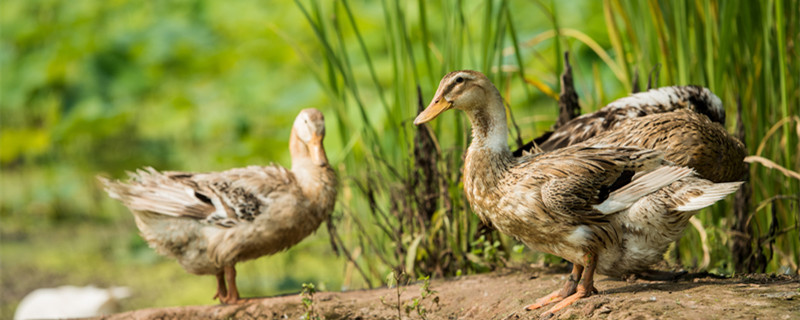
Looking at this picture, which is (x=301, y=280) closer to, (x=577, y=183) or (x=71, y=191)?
(x=71, y=191)

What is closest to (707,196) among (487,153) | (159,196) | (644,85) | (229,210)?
(487,153)

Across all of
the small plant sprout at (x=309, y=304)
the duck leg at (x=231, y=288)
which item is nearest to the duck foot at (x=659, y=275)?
the small plant sprout at (x=309, y=304)

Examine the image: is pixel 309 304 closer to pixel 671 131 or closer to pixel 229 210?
pixel 229 210

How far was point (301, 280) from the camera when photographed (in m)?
6.90

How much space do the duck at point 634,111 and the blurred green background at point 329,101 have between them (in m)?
0.18

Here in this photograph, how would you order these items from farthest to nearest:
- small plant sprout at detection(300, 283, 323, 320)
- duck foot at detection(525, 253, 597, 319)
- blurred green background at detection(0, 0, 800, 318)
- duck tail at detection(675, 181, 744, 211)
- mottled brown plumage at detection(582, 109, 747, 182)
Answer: blurred green background at detection(0, 0, 800, 318)
mottled brown plumage at detection(582, 109, 747, 182)
small plant sprout at detection(300, 283, 323, 320)
duck foot at detection(525, 253, 597, 319)
duck tail at detection(675, 181, 744, 211)

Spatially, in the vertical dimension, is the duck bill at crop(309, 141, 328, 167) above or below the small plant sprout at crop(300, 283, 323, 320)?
above

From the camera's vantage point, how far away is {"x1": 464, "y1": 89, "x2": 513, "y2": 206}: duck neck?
3494mm

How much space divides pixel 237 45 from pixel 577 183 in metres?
7.16

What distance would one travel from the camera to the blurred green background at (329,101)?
182 inches

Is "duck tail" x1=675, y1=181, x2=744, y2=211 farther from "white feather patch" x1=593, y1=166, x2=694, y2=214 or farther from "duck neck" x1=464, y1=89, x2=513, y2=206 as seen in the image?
"duck neck" x1=464, y1=89, x2=513, y2=206

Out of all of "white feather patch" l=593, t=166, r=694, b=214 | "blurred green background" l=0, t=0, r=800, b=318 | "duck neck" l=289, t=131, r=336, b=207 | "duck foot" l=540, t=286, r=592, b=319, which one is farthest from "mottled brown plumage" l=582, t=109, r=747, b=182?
A: "duck neck" l=289, t=131, r=336, b=207

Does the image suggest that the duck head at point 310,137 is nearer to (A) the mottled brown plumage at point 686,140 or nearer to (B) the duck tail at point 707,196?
(A) the mottled brown plumage at point 686,140

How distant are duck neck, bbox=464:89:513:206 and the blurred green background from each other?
0.94 meters
